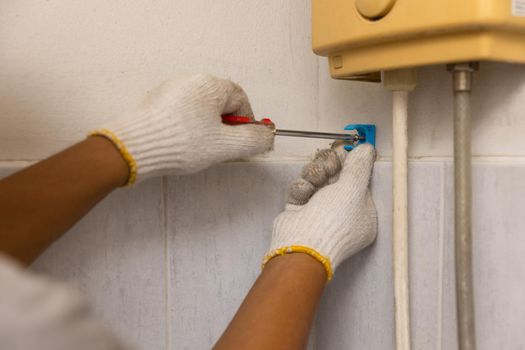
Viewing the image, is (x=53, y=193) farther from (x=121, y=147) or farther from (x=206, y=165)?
(x=206, y=165)

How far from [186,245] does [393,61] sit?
1.30ft

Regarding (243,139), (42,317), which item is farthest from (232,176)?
(42,317)

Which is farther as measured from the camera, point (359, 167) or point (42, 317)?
point (359, 167)

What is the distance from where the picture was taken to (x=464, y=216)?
65 cm

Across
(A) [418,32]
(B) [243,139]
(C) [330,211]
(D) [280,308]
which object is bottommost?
(D) [280,308]

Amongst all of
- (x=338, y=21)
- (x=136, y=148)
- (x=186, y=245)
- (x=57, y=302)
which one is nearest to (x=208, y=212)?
(x=186, y=245)

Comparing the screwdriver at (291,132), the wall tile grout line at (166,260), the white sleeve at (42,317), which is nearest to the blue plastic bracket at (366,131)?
the screwdriver at (291,132)

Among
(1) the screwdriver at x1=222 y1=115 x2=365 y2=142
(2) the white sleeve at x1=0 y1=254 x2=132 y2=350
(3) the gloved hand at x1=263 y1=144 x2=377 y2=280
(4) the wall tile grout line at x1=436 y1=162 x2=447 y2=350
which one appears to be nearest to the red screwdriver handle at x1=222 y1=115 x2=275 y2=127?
(1) the screwdriver at x1=222 y1=115 x2=365 y2=142

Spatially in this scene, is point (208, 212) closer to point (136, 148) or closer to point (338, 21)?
point (136, 148)

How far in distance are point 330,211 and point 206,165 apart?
18 centimetres

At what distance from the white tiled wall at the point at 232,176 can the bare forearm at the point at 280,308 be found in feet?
0.45

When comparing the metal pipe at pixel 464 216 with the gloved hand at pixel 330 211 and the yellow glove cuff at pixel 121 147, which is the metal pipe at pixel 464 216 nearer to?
the gloved hand at pixel 330 211

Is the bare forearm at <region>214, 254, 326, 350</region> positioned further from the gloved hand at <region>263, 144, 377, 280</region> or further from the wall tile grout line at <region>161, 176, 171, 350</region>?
the wall tile grout line at <region>161, 176, 171, 350</region>

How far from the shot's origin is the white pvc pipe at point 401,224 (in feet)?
2.43
